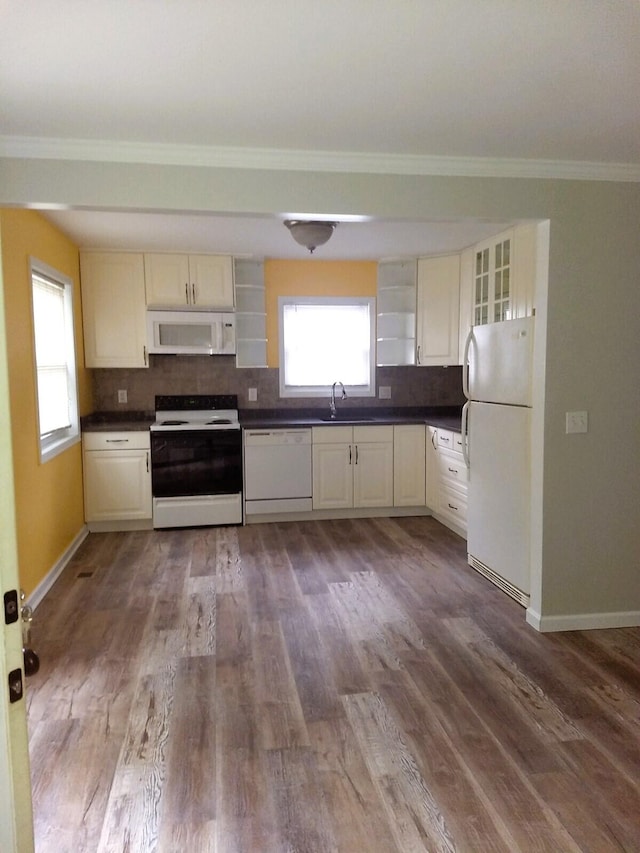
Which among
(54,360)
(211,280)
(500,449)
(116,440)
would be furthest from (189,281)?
(500,449)

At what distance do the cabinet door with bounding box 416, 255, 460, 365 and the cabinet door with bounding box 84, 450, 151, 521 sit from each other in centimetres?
256

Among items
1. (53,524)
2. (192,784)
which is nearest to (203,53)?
(192,784)

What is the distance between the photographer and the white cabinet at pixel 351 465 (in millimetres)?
5090

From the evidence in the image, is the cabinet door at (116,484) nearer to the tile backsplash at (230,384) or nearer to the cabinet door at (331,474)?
the tile backsplash at (230,384)

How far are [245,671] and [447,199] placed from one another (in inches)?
94.0

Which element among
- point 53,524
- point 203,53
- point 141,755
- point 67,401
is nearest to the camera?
Answer: point 203,53

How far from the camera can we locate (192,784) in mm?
1961

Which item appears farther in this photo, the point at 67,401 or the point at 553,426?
the point at 67,401

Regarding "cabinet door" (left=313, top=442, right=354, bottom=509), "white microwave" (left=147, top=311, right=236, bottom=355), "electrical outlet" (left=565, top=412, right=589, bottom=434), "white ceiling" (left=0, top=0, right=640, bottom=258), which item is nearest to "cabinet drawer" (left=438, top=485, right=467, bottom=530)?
"cabinet door" (left=313, top=442, right=354, bottom=509)

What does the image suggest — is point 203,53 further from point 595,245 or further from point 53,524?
point 53,524

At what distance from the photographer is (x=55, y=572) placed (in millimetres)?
3814

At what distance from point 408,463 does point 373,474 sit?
0.33 metres

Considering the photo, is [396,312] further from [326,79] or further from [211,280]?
[326,79]

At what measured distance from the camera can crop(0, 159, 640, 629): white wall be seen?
8.99 feet
